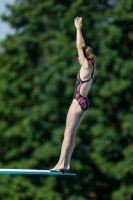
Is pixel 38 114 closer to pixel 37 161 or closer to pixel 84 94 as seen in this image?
pixel 37 161

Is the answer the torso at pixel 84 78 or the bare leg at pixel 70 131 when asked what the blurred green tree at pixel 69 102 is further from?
the torso at pixel 84 78

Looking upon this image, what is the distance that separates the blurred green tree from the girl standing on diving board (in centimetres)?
1675

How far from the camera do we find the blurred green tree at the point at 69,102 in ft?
93.4

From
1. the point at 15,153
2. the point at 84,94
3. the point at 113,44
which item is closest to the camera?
the point at 84,94

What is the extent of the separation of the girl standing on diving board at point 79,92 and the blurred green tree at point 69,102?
54.9ft

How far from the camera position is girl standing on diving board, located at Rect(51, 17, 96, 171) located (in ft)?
35.1

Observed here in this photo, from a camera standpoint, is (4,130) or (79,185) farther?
(4,130)

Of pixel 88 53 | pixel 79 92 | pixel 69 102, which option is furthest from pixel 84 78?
pixel 69 102

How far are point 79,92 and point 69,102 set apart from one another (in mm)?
18939

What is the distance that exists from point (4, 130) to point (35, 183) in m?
2.99

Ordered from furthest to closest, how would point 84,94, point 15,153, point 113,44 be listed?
point 15,153
point 113,44
point 84,94

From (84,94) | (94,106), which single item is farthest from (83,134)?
(84,94)

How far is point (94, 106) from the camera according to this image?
96.1 ft

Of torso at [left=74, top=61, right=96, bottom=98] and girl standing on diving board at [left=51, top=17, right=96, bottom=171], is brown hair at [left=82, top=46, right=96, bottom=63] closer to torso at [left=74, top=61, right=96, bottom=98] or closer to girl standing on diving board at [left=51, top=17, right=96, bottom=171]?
girl standing on diving board at [left=51, top=17, right=96, bottom=171]
